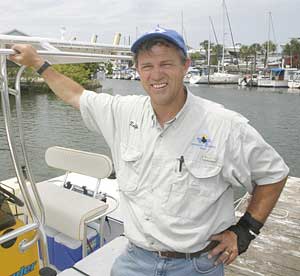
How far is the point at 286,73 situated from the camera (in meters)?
59.0

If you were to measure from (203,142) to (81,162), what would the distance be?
2208 mm

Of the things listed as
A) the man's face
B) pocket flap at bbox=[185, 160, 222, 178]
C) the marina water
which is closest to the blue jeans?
pocket flap at bbox=[185, 160, 222, 178]

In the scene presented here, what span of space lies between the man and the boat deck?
198 centimetres

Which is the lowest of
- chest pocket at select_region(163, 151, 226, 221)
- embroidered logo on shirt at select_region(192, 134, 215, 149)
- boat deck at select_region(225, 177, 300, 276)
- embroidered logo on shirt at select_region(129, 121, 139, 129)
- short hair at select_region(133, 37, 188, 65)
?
boat deck at select_region(225, 177, 300, 276)

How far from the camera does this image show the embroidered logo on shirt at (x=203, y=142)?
1.62 meters

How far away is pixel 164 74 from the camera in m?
1.69

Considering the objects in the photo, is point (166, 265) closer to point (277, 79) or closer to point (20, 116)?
point (20, 116)

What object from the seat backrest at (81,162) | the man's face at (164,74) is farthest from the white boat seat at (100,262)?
the man's face at (164,74)

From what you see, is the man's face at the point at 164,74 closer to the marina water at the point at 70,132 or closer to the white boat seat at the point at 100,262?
the white boat seat at the point at 100,262

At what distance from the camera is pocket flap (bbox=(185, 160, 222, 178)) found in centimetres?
161

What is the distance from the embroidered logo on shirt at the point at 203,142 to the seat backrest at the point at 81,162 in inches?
74.4

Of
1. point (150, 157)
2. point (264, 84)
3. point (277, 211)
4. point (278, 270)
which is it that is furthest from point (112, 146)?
point (264, 84)

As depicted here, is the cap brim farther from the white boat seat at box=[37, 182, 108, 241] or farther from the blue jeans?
the white boat seat at box=[37, 182, 108, 241]

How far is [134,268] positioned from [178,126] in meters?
0.80
